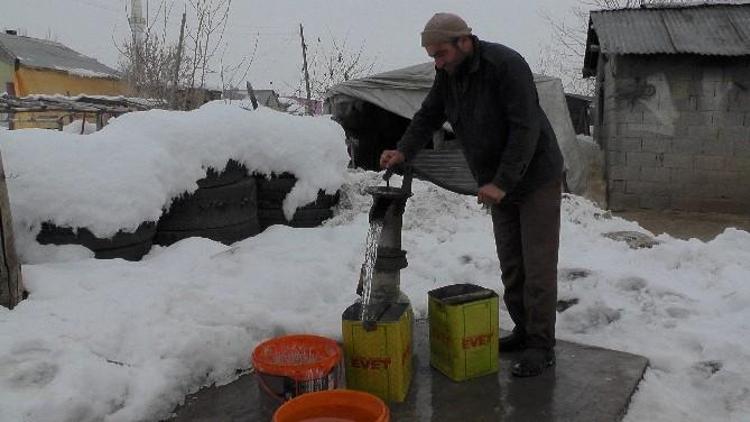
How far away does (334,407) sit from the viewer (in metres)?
2.22

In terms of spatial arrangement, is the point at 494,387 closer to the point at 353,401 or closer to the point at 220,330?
the point at 353,401

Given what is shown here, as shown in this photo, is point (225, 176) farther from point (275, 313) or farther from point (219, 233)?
point (275, 313)

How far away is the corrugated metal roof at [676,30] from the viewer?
902 centimetres

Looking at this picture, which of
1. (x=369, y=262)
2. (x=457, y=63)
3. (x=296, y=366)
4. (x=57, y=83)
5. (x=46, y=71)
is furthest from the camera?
(x=57, y=83)

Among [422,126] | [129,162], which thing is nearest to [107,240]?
[129,162]

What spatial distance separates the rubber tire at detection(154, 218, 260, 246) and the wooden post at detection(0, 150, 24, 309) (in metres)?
1.34

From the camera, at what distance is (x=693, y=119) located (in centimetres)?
922

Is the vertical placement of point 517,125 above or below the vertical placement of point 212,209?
above

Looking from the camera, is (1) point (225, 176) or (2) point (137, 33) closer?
(1) point (225, 176)

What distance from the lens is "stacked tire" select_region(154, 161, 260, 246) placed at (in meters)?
4.43

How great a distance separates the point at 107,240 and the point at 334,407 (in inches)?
86.7

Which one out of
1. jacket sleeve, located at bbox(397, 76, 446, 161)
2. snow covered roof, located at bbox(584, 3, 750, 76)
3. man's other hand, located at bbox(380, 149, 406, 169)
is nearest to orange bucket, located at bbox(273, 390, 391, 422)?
man's other hand, located at bbox(380, 149, 406, 169)

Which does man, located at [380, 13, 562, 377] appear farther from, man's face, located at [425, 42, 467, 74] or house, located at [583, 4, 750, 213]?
house, located at [583, 4, 750, 213]

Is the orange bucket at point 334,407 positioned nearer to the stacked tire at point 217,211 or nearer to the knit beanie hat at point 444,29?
the knit beanie hat at point 444,29
